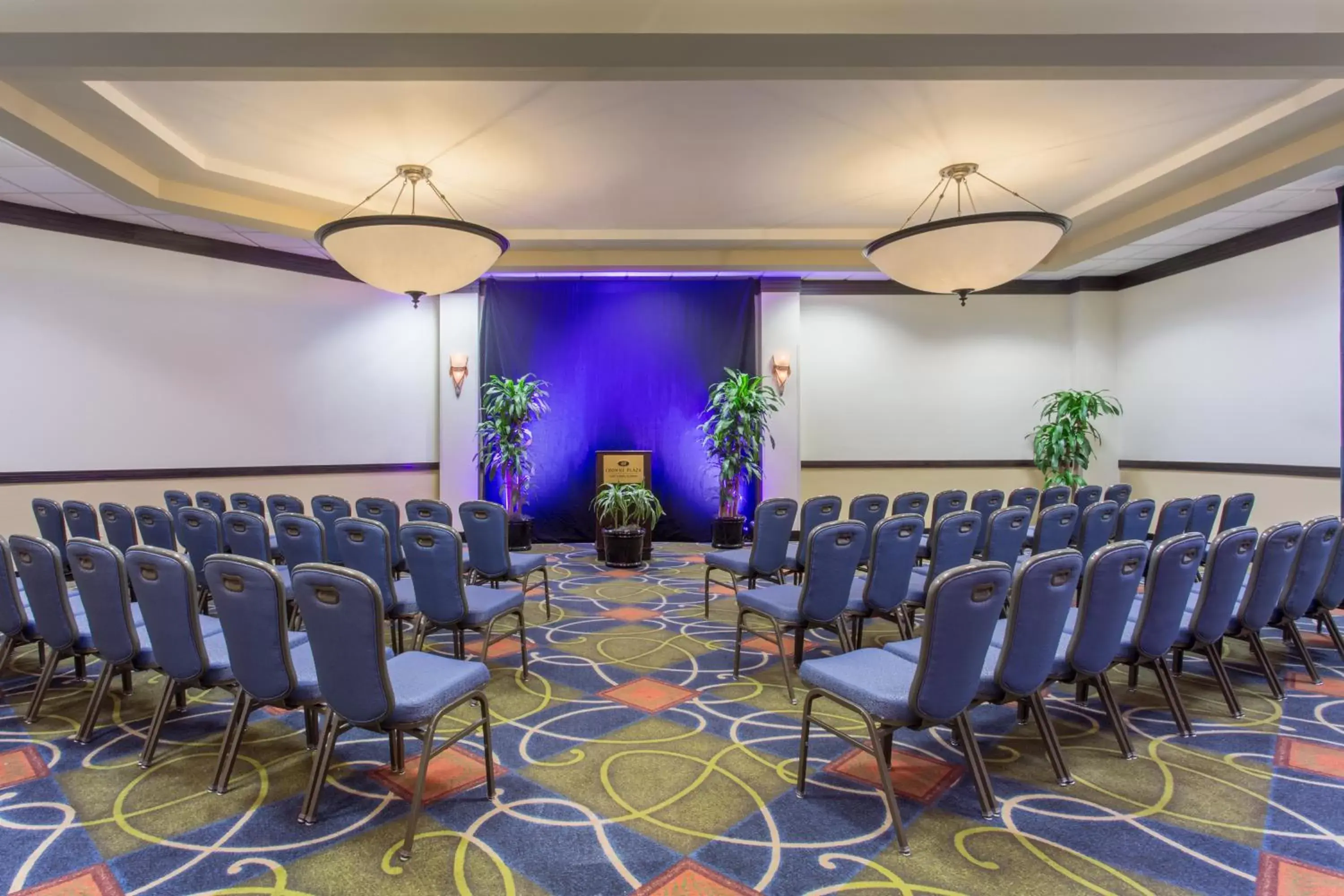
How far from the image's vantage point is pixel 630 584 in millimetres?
6797

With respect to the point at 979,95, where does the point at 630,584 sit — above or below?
below

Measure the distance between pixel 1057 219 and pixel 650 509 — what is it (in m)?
4.83

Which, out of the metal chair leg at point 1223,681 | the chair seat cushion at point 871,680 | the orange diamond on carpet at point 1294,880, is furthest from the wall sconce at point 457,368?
the orange diamond on carpet at point 1294,880

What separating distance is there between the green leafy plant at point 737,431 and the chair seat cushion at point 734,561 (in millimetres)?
3253

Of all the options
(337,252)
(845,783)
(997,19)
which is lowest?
(845,783)

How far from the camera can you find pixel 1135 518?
542cm

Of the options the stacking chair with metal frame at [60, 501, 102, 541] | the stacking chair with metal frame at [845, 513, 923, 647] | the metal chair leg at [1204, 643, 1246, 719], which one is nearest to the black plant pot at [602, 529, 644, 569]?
the stacking chair with metal frame at [845, 513, 923, 647]

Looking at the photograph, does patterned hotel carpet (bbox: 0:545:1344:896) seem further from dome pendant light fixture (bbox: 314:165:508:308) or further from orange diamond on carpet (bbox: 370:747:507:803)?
dome pendant light fixture (bbox: 314:165:508:308)

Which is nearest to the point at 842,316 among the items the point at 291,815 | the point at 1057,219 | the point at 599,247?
the point at 599,247

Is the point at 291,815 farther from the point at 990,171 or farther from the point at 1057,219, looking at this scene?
the point at 990,171

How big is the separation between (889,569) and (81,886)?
3.57m

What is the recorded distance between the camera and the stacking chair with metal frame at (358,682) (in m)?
2.28

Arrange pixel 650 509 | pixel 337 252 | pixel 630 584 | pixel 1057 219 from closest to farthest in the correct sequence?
pixel 1057 219 < pixel 337 252 < pixel 630 584 < pixel 650 509

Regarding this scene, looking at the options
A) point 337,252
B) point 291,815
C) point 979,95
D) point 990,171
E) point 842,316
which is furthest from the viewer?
point 842,316
